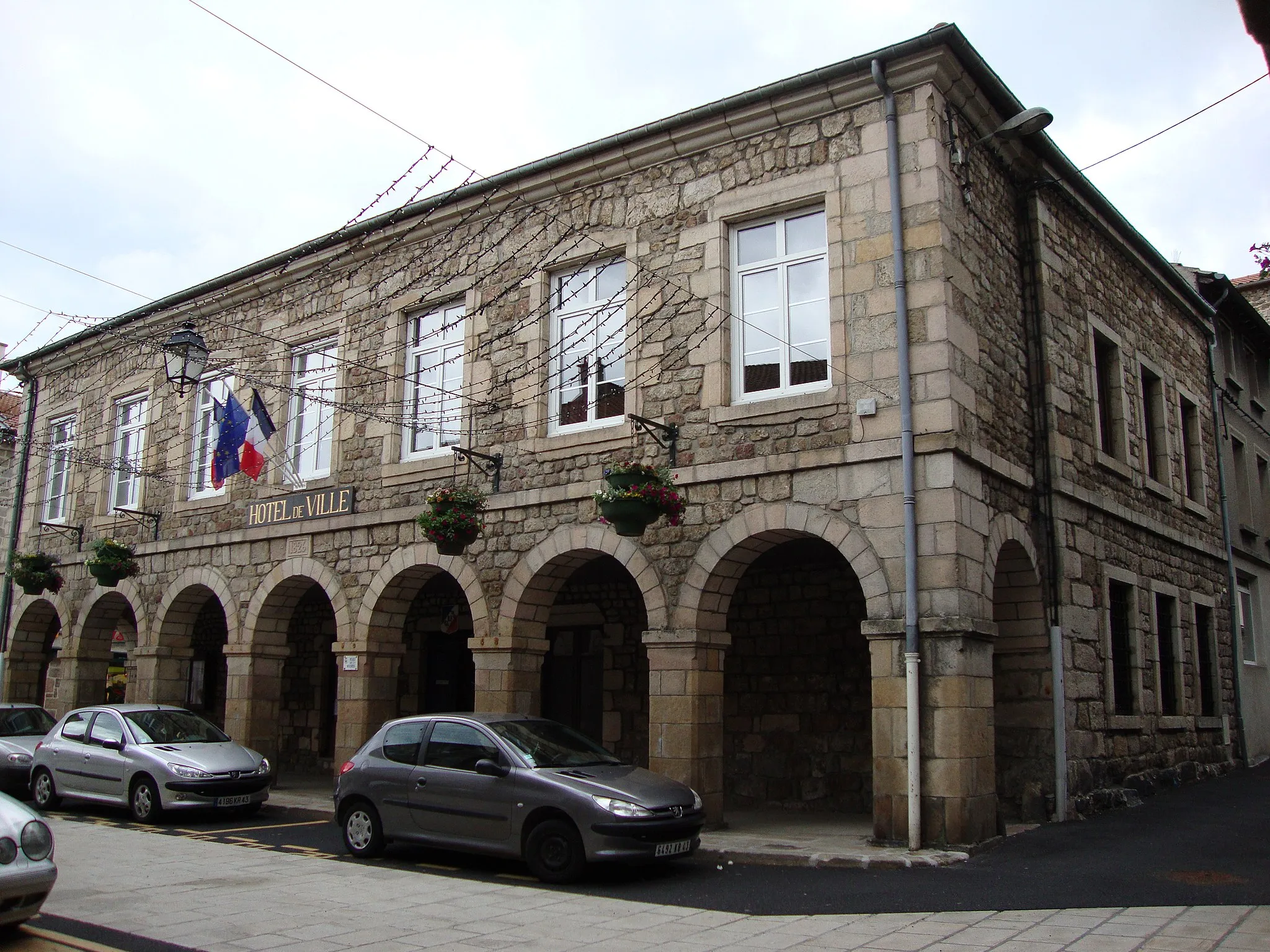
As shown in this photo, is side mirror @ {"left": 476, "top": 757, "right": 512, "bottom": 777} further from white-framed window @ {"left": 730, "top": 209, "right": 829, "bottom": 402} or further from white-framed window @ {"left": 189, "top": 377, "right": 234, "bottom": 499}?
white-framed window @ {"left": 189, "top": 377, "right": 234, "bottom": 499}

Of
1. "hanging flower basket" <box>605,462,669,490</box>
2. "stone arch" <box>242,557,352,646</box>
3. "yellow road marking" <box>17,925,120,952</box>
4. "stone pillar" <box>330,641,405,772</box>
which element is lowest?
"yellow road marking" <box>17,925,120,952</box>

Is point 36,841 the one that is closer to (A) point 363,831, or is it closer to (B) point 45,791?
(A) point 363,831

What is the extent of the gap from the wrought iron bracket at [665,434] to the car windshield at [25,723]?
377 inches

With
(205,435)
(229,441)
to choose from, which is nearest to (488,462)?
(229,441)

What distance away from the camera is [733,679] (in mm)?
13570

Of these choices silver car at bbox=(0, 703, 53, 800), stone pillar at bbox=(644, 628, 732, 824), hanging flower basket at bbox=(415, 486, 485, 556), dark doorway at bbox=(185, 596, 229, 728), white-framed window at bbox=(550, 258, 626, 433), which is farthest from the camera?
dark doorway at bbox=(185, 596, 229, 728)

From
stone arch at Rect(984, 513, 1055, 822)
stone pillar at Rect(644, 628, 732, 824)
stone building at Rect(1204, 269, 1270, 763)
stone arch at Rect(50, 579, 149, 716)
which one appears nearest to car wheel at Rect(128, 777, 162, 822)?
stone pillar at Rect(644, 628, 732, 824)

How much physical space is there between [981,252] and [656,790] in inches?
246

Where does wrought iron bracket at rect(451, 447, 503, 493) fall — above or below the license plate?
above

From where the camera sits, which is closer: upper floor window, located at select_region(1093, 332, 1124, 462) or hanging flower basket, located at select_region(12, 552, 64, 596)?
upper floor window, located at select_region(1093, 332, 1124, 462)

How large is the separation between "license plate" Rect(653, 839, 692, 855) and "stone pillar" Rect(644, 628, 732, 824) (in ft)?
6.43

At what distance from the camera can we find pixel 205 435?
669 inches

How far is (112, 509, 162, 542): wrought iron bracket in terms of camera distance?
17109 mm

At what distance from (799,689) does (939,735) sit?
385cm
